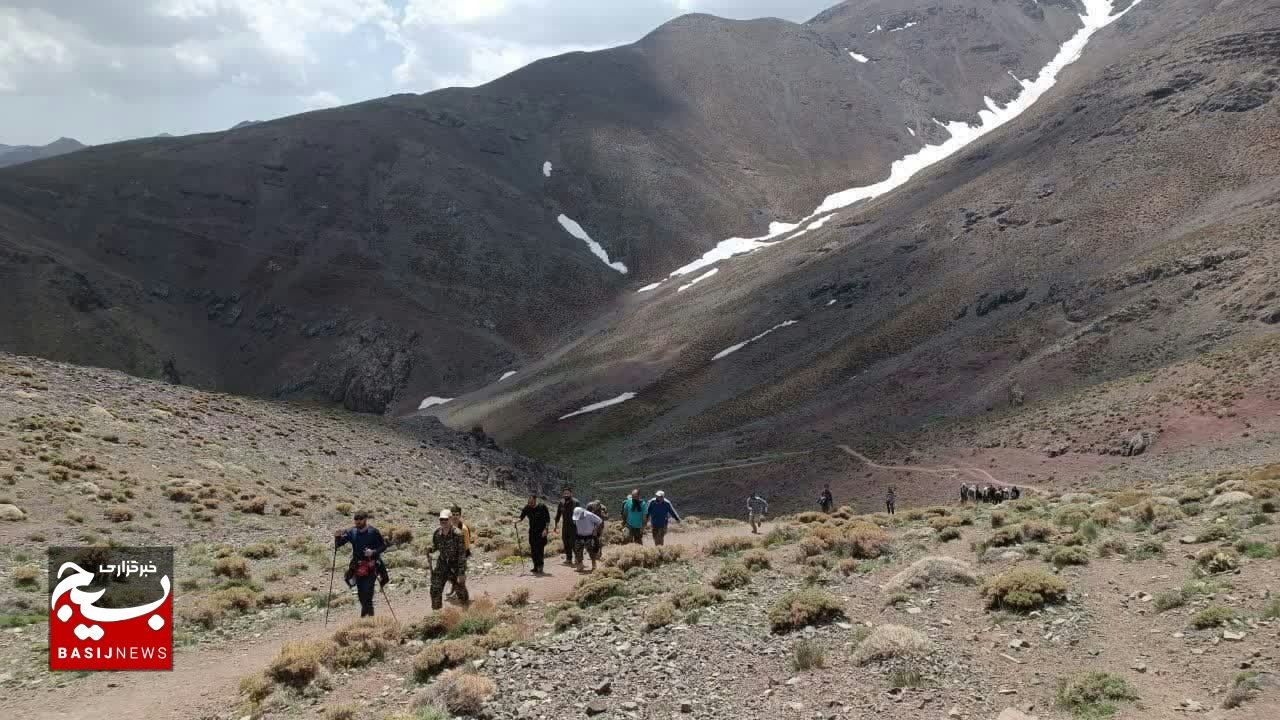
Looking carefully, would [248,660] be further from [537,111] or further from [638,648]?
[537,111]

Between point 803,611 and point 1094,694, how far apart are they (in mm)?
4256

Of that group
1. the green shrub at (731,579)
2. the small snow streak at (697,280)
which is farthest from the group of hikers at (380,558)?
the small snow streak at (697,280)

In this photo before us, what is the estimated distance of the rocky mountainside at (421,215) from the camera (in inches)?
4225

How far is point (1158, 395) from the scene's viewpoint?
159 feet

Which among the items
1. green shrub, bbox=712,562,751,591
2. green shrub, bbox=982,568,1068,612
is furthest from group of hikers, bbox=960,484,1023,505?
green shrub, bbox=982,568,1068,612

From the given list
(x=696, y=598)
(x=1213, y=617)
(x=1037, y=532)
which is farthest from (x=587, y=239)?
(x=1213, y=617)

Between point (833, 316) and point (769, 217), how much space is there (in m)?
67.3

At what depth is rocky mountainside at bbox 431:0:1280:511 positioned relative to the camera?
168ft

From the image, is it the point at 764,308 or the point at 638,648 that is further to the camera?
the point at 764,308

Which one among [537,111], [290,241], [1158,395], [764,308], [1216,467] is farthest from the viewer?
[537,111]

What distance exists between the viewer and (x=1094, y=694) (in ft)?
29.9

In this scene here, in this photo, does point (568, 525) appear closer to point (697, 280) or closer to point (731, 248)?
point (697, 280)

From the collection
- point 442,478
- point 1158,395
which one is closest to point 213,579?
point 442,478

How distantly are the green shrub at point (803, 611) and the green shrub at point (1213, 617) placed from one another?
4.81 meters
